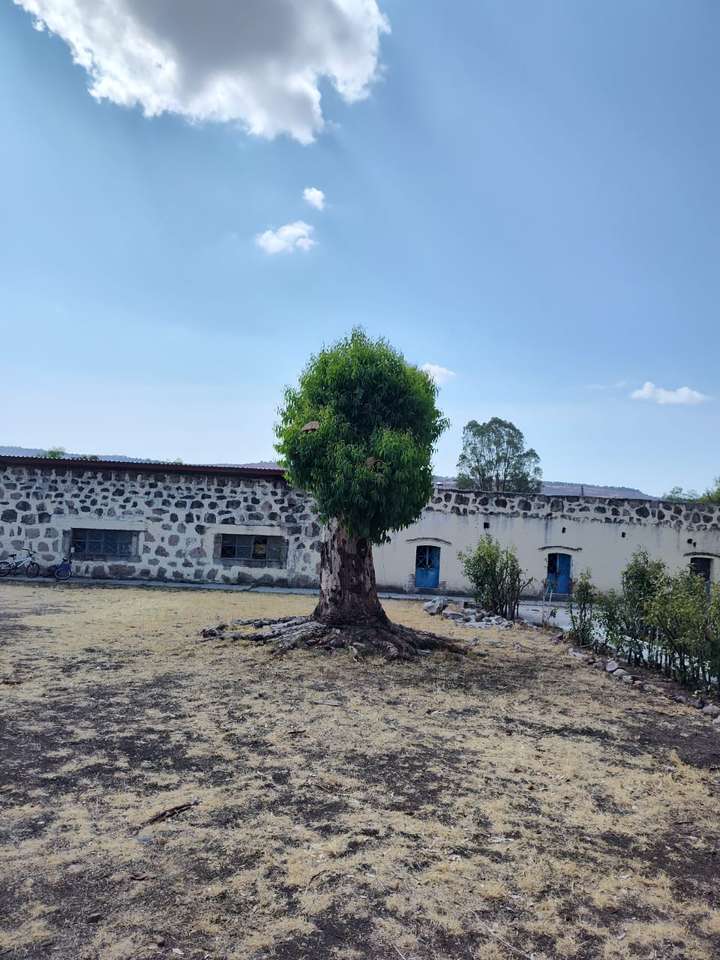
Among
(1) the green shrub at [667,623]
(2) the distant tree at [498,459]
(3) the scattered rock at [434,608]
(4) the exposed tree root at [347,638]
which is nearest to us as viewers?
(1) the green shrub at [667,623]

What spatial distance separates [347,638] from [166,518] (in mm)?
9484

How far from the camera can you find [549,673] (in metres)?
7.96

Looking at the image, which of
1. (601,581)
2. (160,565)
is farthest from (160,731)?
(601,581)

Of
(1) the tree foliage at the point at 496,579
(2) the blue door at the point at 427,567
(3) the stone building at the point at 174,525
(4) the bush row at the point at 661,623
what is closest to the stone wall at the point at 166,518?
(3) the stone building at the point at 174,525

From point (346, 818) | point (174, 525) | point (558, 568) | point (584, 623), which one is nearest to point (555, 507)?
point (558, 568)

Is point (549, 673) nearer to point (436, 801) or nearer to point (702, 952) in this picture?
point (436, 801)

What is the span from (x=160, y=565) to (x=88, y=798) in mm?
13416

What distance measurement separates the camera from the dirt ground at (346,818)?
2646 mm

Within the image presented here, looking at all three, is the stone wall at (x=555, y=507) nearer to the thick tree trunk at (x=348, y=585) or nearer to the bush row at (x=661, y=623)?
the bush row at (x=661, y=623)

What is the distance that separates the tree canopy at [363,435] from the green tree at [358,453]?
0.05ft

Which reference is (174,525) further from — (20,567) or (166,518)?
(20,567)

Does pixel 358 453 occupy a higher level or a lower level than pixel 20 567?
higher

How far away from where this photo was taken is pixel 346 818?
3.63 metres

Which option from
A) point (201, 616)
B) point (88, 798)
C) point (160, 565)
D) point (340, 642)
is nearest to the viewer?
point (88, 798)
